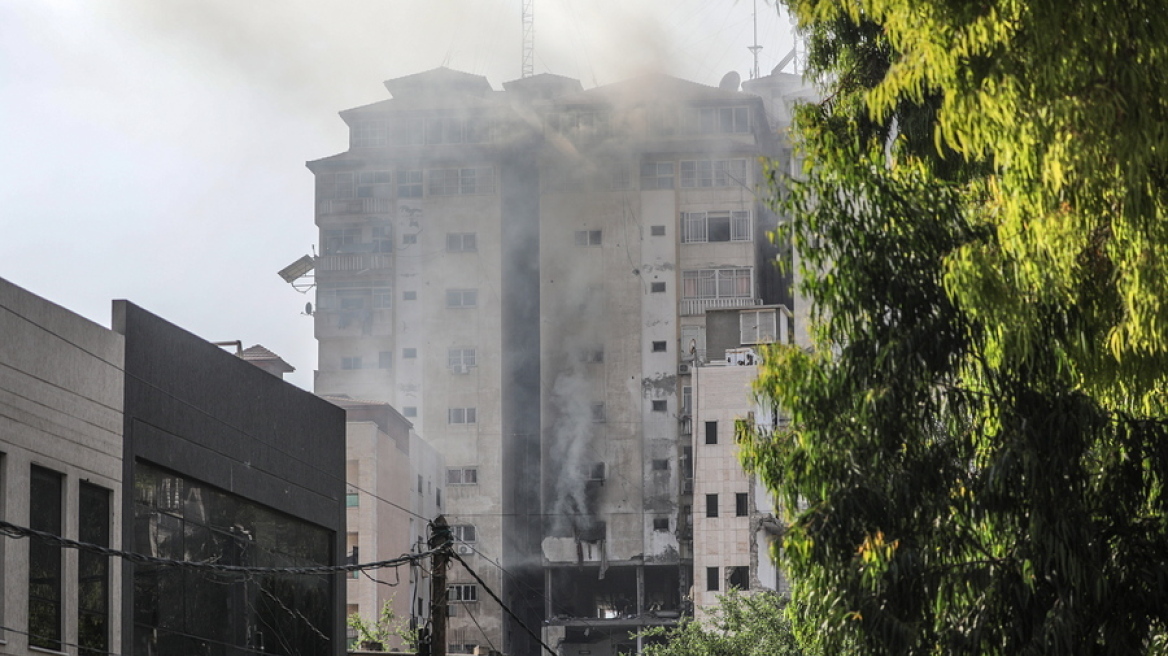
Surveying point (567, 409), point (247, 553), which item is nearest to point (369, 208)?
point (567, 409)

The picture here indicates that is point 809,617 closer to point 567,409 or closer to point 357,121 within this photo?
point 567,409

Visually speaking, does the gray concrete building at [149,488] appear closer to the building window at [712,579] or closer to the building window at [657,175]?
the building window at [712,579]

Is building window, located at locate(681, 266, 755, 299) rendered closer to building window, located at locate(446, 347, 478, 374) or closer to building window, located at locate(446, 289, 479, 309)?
building window, located at locate(446, 289, 479, 309)

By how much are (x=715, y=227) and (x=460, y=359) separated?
16499mm

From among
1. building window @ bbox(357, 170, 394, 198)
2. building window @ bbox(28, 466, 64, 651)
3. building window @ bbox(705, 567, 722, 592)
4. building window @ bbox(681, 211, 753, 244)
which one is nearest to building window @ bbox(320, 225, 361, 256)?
building window @ bbox(357, 170, 394, 198)

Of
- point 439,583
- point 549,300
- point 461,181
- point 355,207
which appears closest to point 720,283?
point 549,300

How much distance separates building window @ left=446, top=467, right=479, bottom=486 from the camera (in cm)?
9462

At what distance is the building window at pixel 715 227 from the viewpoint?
314 ft

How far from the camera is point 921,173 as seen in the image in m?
14.2

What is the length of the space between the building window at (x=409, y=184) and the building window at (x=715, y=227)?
1578cm

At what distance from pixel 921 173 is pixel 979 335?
1630 mm

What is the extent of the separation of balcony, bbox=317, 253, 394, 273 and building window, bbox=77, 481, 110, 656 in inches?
3102

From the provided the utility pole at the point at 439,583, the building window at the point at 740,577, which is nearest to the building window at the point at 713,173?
the building window at the point at 740,577

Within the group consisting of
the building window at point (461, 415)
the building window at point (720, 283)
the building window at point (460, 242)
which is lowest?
the building window at point (461, 415)
